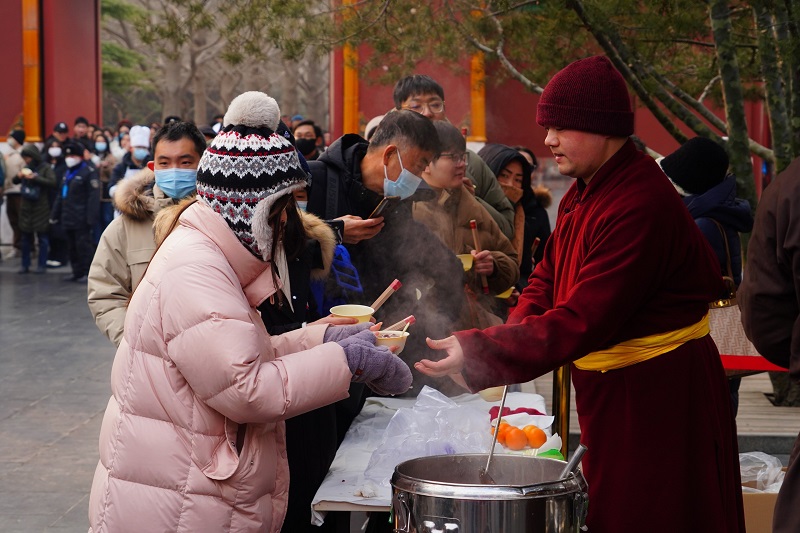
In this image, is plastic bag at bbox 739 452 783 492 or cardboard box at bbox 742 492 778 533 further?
plastic bag at bbox 739 452 783 492

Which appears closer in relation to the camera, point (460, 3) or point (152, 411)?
point (152, 411)

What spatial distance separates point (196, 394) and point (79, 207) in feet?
39.9

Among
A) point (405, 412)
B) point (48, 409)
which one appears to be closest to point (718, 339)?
point (405, 412)

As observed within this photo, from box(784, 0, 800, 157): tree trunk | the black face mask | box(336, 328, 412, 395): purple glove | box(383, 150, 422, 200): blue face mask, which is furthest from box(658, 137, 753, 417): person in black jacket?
the black face mask

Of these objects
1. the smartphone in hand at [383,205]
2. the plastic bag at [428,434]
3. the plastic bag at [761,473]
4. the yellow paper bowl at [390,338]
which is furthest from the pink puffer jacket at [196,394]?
the plastic bag at [761,473]

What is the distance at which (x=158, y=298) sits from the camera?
8.66 ft

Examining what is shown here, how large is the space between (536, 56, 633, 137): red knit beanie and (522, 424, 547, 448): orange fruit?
1.20 meters

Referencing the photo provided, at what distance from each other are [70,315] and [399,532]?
918 centimetres

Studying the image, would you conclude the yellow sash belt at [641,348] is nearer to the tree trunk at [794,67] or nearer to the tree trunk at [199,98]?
the tree trunk at [794,67]

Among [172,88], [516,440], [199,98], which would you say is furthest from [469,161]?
[172,88]

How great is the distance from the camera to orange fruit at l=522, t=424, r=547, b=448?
3693mm

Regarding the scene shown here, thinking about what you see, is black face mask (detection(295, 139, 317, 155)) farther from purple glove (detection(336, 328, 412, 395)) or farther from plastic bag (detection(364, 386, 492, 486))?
purple glove (detection(336, 328, 412, 395))

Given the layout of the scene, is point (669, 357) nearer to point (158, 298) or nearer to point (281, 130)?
point (158, 298)

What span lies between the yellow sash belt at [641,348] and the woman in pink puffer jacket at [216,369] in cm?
61
